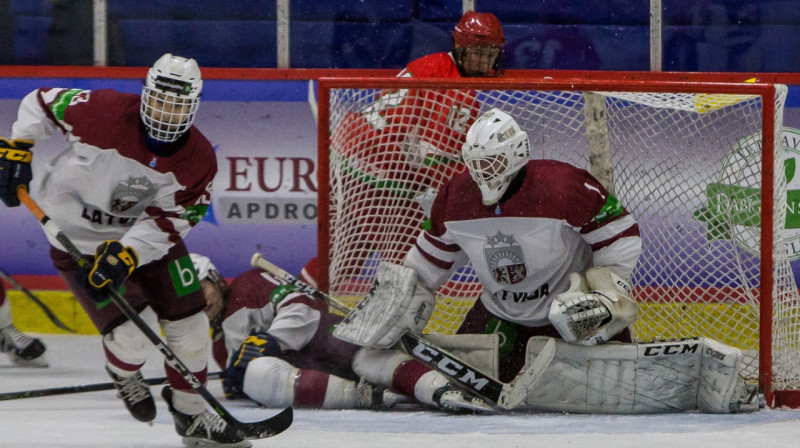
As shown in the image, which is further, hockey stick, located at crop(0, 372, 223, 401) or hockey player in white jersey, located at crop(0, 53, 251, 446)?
hockey stick, located at crop(0, 372, 223, 401)

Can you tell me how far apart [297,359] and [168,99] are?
3.52 ft

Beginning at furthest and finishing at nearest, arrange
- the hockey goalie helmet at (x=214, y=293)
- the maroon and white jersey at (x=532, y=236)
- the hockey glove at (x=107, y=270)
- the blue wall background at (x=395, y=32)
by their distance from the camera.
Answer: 1. the blue wall background at (x=395, y=32)
2. the hockey goalie helmet at (x=214, y=293)
3. the maroon and white jersey at (x=532, y=236)
4. the hockey glove at (x=107, y=270)

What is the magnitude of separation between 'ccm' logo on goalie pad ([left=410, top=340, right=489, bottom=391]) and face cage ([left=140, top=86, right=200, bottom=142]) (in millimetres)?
1013

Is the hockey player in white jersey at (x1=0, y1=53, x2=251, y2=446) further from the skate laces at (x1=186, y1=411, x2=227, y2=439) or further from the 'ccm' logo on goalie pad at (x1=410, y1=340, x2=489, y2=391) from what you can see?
the 'ccm' logo on goalie pad at (x1=410, y1=340, x2=489, y2=391)

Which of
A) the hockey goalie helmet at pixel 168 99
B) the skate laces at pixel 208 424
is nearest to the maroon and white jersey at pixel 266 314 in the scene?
the skate laces at pixel 208 424

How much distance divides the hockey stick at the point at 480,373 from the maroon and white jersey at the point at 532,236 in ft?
0.73

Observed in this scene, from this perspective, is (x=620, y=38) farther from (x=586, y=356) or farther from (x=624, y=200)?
(x=586, y=356)

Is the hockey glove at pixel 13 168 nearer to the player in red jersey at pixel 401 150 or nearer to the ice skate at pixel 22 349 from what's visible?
the player in red jersey at pixel 401 150

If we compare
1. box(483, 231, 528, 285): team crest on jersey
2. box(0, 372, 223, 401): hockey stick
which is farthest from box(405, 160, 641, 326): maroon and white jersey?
box(0, 372, 223, 401): hockey stick

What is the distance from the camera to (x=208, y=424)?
323 cm

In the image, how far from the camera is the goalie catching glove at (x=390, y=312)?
3805 millimetres

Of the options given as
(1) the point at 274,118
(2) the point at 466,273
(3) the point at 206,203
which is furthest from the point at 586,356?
(1) the point at 274,118

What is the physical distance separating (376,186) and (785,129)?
69.5 inches

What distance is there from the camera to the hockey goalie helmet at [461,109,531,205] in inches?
140
